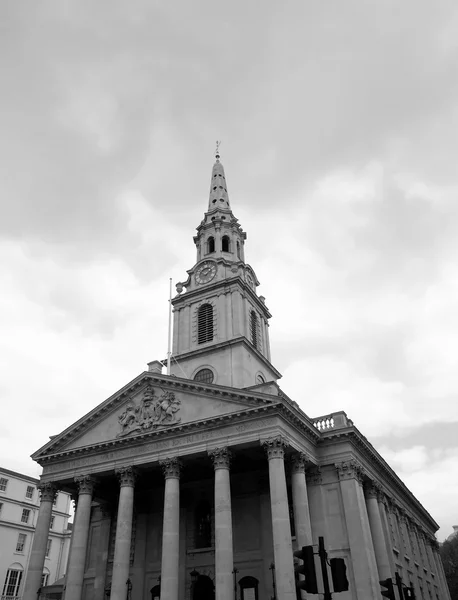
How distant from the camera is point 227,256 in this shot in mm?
51250

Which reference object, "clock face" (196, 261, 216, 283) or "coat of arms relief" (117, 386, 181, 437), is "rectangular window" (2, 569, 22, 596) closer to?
"coat of arms relief" (117, 386, 181, 437)

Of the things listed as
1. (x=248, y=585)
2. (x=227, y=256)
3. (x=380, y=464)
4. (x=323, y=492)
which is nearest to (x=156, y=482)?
(x=248, y=585)

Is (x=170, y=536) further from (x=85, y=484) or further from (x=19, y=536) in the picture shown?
(x=19, y=536)

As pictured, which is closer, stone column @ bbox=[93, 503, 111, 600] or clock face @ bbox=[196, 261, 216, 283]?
stone column @ bbox=[93, 503, 111, 600]

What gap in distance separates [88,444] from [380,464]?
20.7 m

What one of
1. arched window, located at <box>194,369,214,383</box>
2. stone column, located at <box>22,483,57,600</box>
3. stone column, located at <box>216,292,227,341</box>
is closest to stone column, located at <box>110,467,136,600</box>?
stone column, located at <box>22,483,57,600</box>

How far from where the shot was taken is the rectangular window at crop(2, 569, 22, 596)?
5412cm

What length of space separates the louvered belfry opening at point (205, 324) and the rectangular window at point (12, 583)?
3312 centimetres

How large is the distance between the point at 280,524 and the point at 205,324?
21.6 meters

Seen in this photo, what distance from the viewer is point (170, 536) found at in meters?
29.2

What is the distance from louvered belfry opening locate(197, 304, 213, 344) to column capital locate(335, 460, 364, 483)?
1580 cm

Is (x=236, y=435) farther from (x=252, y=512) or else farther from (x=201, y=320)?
(x=201, y=320)

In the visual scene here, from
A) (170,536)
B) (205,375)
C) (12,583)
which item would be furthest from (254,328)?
(12,583)

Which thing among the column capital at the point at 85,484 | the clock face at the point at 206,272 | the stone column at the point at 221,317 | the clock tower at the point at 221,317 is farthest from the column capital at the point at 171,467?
the clock face at the point at 206,272
